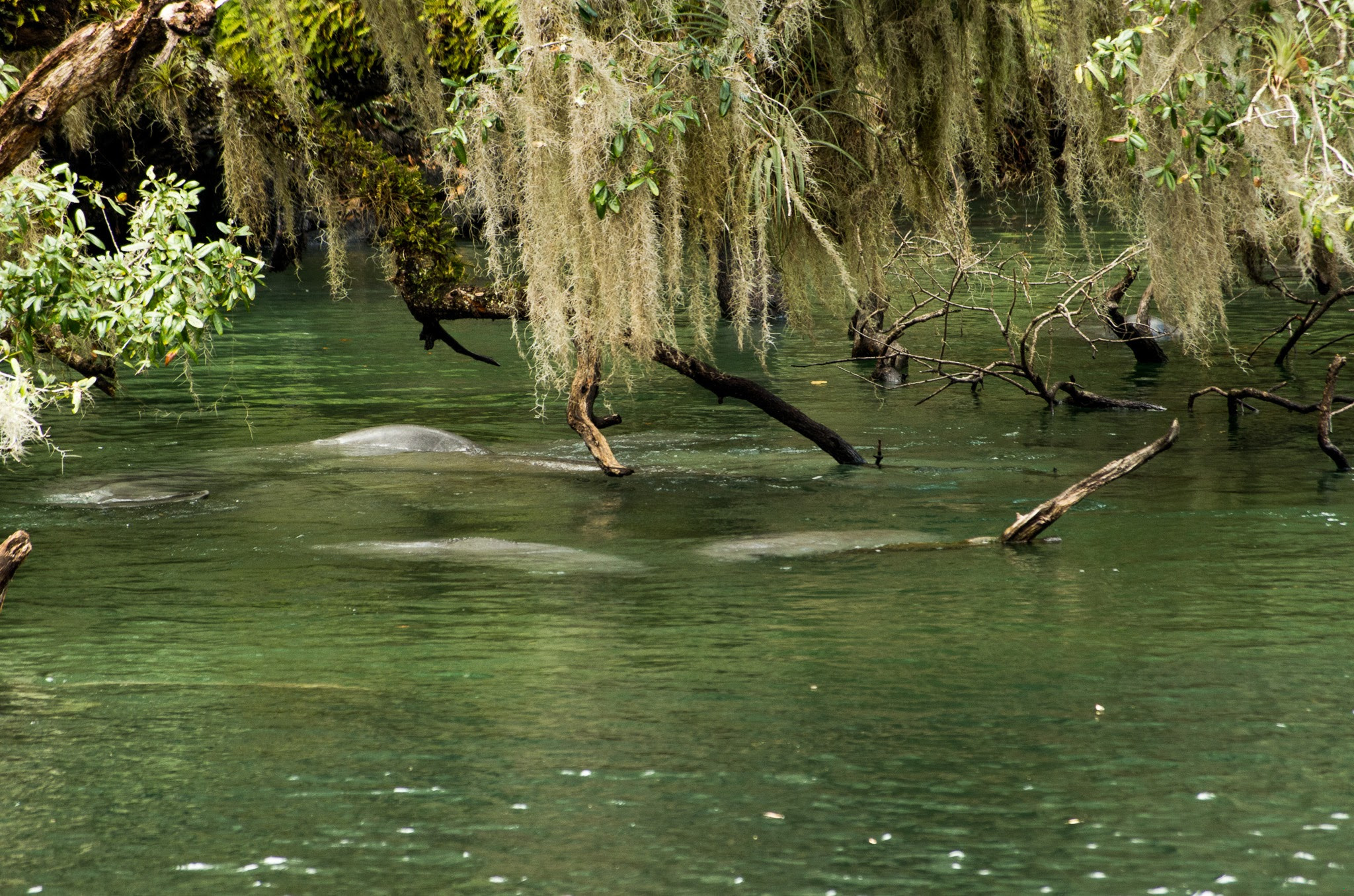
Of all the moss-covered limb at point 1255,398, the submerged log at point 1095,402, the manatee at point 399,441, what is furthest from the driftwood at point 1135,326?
the manatee at point 399,441

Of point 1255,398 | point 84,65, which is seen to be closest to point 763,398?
point 1255,398

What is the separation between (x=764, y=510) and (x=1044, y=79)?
12.9 ft

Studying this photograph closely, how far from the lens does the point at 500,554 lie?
9367 millimetres

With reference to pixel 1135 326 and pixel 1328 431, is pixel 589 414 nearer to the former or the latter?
pixel 1328 431

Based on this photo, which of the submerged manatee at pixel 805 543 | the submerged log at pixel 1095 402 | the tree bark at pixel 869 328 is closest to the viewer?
the submerged manatee at pixel 805 543

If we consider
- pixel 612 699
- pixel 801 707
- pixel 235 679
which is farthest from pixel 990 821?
pixel 235 679

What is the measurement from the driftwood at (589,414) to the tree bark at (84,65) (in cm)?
436

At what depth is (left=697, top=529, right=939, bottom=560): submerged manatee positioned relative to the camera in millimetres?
9266

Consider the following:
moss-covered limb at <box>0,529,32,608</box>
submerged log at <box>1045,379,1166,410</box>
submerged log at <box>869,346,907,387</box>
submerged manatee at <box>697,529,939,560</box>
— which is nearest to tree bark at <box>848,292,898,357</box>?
submerged log at <box>869,346,907,387</box>

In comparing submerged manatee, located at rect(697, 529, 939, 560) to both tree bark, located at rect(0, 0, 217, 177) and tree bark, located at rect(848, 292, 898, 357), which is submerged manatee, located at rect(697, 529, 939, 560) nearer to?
tree bark, located at rect(0, 0, 217, 177)

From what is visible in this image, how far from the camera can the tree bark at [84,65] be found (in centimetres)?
653

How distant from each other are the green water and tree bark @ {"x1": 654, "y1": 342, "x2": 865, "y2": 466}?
22 centimetres

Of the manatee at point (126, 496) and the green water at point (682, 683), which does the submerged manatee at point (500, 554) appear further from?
the manatee at point (126, 496)

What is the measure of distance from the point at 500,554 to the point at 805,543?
5.47 ft
